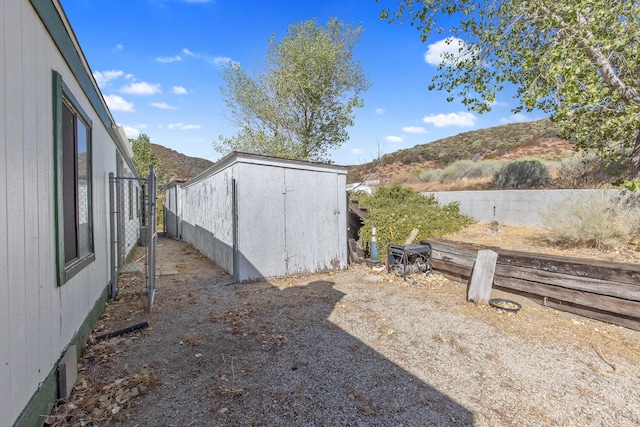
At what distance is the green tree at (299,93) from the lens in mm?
12414

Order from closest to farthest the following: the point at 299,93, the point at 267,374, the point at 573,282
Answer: the point at 267,374
the point at 573,282
the point at 299,93

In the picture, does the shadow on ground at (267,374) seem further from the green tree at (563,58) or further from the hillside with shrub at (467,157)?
the hillside with shrub at (467,157)

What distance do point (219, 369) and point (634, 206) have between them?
8.99m

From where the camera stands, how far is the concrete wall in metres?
9.61

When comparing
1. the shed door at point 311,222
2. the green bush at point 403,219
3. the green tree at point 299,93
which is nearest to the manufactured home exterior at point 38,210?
the shed door at point 311,222

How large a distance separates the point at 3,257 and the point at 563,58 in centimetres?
801

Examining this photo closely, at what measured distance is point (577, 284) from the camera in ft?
12.6

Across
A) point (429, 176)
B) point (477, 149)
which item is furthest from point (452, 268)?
point (477, 149)

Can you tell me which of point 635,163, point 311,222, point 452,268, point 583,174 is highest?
point 583,174

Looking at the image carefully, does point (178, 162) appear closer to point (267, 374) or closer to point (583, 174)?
point (583, 174)

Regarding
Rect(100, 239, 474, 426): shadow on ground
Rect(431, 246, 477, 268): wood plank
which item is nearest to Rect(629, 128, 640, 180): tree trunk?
Rect(431, 246, 477, 268): wood plank

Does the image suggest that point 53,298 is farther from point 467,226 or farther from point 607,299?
point 467,226

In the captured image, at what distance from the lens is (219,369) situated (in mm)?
2727

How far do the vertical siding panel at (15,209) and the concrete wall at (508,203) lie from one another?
10712 mm
